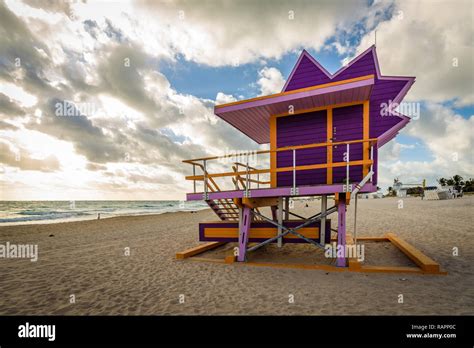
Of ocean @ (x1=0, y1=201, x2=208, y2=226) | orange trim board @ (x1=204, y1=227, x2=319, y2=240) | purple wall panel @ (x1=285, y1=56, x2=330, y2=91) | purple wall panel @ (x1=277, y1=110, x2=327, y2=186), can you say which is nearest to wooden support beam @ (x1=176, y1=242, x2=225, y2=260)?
orange trim board @ (x1=204, y1=227, x2=319, y2=240)

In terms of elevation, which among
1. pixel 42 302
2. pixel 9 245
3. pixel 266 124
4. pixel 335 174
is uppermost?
pixel 266 124

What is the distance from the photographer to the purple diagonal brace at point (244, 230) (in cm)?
A: 768

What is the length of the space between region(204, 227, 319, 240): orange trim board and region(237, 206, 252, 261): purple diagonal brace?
1.04ft

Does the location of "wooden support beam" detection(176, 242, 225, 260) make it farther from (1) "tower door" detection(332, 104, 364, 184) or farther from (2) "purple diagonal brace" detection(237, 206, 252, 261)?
(1) "tower door" detection(332, 104, 364, 184)

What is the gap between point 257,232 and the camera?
7941 millimetres

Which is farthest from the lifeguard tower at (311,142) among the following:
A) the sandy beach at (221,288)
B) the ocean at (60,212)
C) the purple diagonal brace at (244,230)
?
the ocean at (60,212)

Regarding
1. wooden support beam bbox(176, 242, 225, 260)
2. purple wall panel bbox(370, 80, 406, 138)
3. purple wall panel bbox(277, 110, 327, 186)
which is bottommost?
wooden support beam bbox(176, 242, 225, 260)

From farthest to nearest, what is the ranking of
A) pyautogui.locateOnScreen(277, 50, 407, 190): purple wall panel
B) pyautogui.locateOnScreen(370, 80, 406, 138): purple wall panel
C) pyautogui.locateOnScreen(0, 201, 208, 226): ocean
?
pyautogui.locateOnScreen(0, 201, 208, 226): ocean → pyautogui.locateOnScreen(370, 80, 406, 138): purple wall panel → pyautogui.locateOnScreen(277, 50, 407, 190): purple wall panel

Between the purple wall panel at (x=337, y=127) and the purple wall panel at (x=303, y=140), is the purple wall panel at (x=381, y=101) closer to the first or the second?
the purple wall panel at (x=337, y=127)

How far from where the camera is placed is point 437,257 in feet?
25.8

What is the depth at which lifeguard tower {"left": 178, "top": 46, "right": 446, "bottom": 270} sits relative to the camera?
680cm

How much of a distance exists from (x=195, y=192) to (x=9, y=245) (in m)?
13.4
